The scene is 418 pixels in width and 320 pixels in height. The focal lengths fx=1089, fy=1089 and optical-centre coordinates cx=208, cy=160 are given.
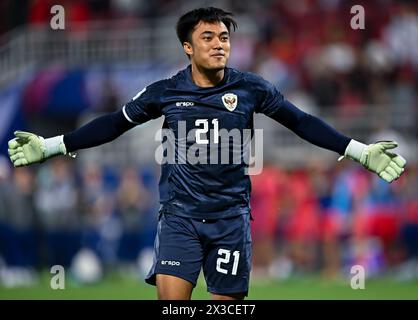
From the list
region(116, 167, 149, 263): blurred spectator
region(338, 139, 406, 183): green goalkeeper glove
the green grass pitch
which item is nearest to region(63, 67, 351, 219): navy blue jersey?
region(338, 139, 406, 183): green goalkeeper glove

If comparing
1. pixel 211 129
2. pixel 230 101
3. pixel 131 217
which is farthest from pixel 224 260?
pixel 131 217

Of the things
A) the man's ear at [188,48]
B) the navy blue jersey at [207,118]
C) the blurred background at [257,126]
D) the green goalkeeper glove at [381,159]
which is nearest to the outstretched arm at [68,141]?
the navy blue jersey at [207,118]

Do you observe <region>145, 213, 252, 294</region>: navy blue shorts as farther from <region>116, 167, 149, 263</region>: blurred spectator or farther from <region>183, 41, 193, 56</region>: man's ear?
<region>116, 167, 149, 263</region>: blurred spectator

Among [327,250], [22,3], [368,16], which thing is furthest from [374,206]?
[22,3]

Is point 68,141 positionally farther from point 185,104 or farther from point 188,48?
point 188,48

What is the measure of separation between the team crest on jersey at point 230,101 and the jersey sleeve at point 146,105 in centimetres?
46

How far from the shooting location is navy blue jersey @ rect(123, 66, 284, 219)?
25.0 feet

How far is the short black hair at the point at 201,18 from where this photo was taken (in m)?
7.66

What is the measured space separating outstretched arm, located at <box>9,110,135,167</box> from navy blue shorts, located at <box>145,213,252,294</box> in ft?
2.52

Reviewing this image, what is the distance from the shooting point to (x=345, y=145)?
305 inches

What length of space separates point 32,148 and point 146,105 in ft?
2.99

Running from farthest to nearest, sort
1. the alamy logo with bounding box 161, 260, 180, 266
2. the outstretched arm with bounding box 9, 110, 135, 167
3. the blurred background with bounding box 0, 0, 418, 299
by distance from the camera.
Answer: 1. the blurred background with bounding box 0, 0, 418, 299
2. the outstretched arm with bounding box 9, 110, 135, 167
3. the alamy logo with bounding box 161, 260, 180, 266
